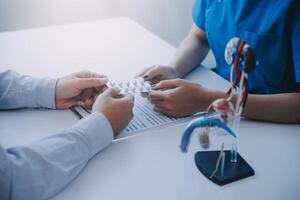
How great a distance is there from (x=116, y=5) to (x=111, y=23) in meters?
0.48

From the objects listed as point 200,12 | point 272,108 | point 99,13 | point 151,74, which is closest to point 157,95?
point 151,74

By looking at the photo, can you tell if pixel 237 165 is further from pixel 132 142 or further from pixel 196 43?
pixel 196 43

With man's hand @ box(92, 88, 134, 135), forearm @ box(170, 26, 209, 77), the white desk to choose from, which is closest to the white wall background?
the white desk

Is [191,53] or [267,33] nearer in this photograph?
[267,33]

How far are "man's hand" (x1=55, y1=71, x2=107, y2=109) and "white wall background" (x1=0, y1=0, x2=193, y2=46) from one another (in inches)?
39.2

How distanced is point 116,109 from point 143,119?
93mm

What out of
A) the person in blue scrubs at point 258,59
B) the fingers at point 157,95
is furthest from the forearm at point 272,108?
the fingers at point 157,95

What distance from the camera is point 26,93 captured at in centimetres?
88

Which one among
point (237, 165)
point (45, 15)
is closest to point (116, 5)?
→ point (45, 15)

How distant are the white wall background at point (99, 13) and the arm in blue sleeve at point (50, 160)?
1.21m

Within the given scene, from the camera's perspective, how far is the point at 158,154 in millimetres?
721

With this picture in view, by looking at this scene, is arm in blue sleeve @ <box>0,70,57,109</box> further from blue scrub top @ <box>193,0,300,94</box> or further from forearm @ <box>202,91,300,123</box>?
blue scrub top @ <box>193,0,300,94</box>

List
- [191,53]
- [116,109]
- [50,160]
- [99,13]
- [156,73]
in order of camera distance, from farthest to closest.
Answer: [99,13]
[191,53]
[156,73]
[116,109]
[50,160]

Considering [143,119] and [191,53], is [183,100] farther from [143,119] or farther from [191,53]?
[191,53]
